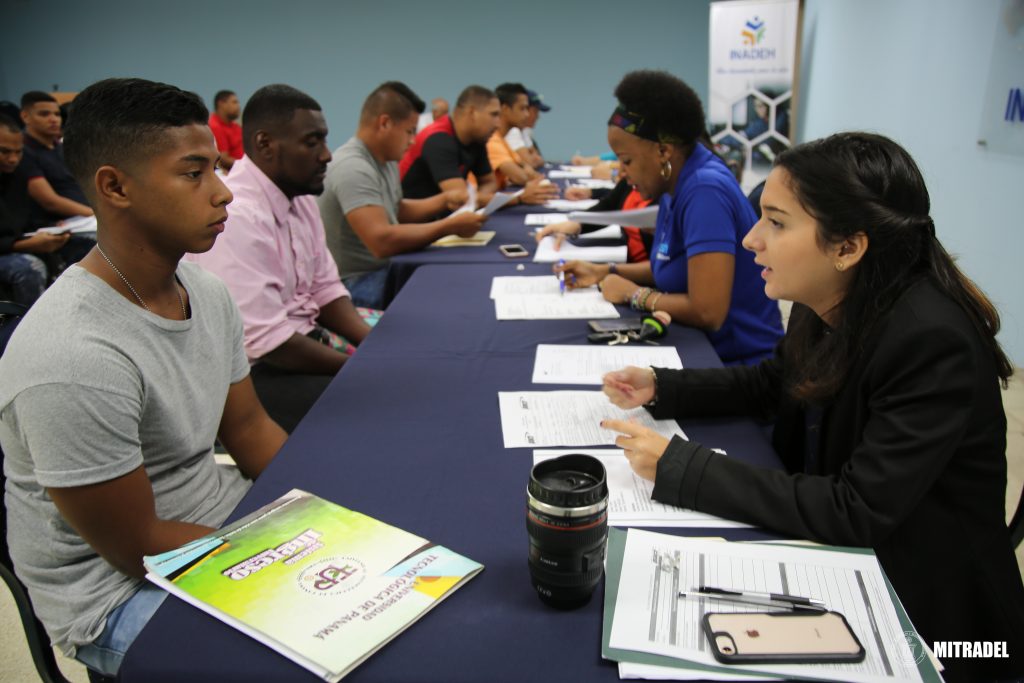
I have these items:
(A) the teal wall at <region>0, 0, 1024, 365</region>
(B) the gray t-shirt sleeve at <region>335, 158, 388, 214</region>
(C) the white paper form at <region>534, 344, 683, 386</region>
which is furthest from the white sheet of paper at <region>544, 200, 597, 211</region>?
(A) the teal wall at <region>0, 0, 1024, 365</region>

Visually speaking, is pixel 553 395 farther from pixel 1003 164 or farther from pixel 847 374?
pixel 1003 164

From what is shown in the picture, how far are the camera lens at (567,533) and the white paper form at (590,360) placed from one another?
0.68 meters

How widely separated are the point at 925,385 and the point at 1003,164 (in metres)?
2.82

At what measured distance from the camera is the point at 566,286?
220 centimetres

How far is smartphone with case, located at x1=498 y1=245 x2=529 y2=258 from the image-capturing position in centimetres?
270

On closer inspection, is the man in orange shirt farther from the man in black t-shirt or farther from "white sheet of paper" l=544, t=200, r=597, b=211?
the man in black t-shirt

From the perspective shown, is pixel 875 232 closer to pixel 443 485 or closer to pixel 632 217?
pixel 443 485

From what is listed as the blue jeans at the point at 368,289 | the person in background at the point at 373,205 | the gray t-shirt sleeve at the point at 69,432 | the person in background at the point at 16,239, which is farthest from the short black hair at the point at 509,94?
the gray t-shirt sleeve at the point at 69,432

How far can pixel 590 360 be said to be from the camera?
5.22 feet

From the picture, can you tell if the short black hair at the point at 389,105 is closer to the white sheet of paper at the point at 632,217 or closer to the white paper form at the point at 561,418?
the white sheet of paper at the point at 632,217

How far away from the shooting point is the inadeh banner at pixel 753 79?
20.8 feet

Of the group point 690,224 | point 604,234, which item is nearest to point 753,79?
point 604,234

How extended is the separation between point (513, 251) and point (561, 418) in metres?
1.54

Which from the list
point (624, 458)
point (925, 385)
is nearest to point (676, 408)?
point (624, 458)
